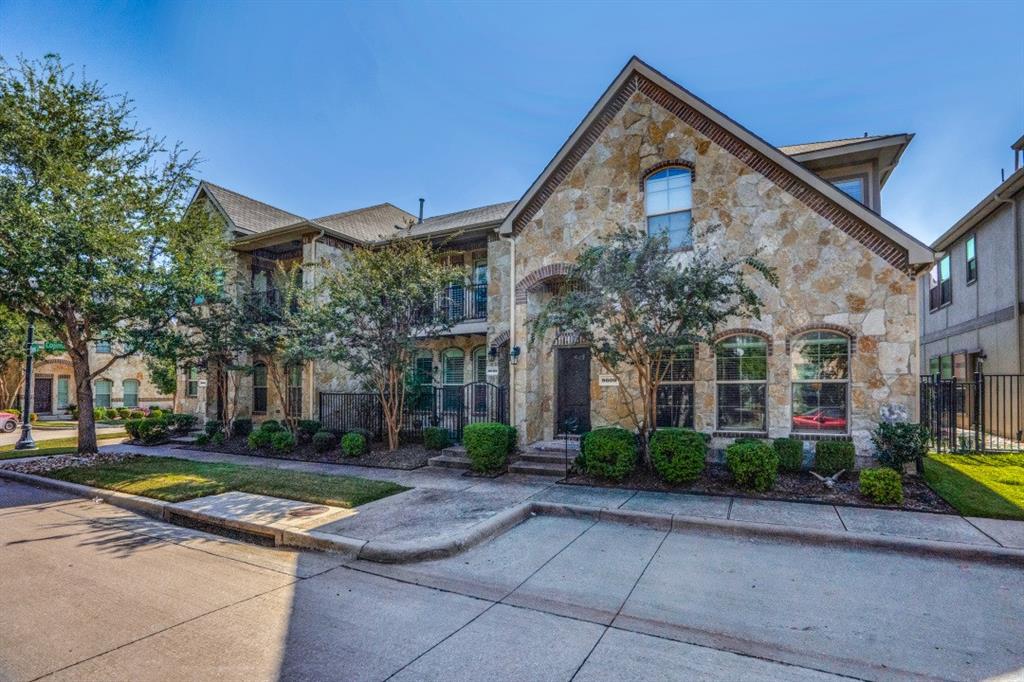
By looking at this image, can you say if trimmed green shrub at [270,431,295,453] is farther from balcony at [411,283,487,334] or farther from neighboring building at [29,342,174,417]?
neighboring building at [29,342,174,417]

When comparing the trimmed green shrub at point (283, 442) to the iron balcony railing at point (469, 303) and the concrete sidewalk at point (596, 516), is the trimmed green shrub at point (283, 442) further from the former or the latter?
the iron balcony railing at point (469, 303)

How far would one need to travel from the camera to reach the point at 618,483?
29.2 feet

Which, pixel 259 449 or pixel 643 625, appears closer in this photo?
pixel 643 625

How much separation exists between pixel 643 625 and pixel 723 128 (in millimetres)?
9387

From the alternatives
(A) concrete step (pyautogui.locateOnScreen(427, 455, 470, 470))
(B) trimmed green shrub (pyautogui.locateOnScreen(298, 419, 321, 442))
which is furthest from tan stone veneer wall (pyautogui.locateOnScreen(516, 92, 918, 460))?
(B) trimmed green shrub (pyautogui.locateOnScreen(298, 419, 321, 442))

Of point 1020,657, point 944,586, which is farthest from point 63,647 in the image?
point 944,586

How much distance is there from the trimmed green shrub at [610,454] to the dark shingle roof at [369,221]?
10523mm

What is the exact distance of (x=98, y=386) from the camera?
31.1 metres

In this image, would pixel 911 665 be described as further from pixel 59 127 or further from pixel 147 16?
pixel 59 127

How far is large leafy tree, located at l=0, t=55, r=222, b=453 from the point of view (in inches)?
417

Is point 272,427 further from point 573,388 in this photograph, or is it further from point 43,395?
point 43,395

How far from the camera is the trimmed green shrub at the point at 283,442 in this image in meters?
13.7

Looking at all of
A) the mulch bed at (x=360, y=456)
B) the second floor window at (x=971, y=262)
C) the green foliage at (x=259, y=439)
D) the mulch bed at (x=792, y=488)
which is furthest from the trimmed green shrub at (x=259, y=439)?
the second floor window at (x=971, y=262)

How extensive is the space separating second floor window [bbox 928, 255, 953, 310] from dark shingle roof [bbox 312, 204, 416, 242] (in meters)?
19.7
